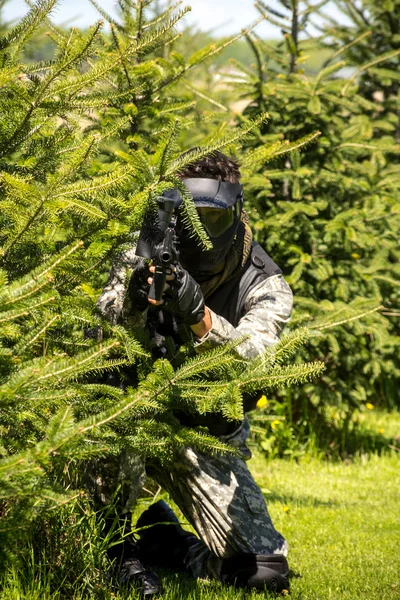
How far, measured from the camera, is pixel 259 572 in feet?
11.0

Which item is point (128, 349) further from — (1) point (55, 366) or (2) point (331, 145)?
(2) point (331, 145)

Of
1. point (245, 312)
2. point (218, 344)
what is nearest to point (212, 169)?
point (245, 312)

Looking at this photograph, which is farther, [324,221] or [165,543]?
[324,221]

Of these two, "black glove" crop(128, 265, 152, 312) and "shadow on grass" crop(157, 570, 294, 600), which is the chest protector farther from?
"shadow on grass" crop(157, 570, 294, 600)

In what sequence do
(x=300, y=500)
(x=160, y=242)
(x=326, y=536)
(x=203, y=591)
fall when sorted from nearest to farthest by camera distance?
1. (x=160, y=242)
2. (x=203, y=591)
3. (x=326, y=536)
4. (x=300, y=500)

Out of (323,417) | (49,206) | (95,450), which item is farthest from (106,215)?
(323,417)

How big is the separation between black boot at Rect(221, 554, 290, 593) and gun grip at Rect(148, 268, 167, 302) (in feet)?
4.44

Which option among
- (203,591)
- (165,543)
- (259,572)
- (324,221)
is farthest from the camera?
(324,221)

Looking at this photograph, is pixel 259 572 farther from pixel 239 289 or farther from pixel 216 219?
pixel 216 219

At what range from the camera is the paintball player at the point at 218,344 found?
10.6ft

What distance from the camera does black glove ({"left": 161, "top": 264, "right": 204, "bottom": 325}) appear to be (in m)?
2.85

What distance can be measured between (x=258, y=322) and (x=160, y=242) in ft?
2.21

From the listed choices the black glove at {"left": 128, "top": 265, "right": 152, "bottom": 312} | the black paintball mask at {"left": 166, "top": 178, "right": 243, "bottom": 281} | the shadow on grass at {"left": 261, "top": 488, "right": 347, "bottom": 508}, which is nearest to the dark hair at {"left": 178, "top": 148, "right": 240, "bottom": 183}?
the black paintball mask at {"left": 166, "top": 178, "right": 243, "bottom": 281}

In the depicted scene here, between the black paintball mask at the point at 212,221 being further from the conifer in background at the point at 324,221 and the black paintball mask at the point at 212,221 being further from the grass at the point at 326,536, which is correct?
the conifer in background at the point at 324,221
